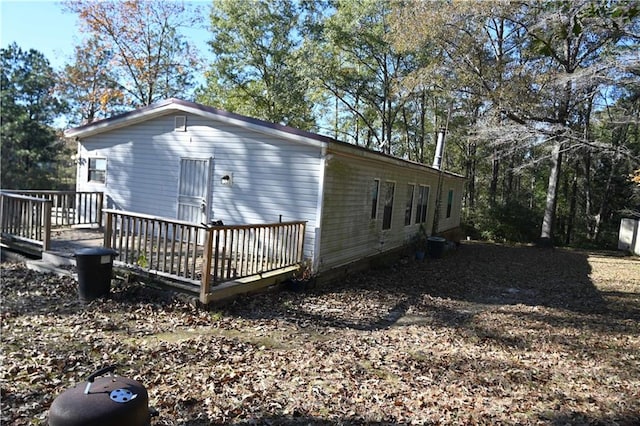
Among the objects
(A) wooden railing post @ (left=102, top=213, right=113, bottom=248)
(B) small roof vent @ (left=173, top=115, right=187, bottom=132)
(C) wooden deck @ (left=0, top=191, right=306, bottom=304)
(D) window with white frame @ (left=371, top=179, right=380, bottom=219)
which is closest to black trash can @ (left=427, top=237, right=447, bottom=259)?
(D) window with white frame @ (left=371, top=179, right=380, bottom=219)

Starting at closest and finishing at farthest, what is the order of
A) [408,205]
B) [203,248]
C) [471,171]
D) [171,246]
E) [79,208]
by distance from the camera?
1. [203,248]
2. [171,246]
3. [79,208]
4. [408,205]
5. [471,171]

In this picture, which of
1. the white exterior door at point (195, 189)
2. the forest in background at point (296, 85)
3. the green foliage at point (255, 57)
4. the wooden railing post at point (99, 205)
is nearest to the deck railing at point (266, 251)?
the white exterior door at point (195, 189)

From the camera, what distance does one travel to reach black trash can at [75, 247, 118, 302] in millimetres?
6176

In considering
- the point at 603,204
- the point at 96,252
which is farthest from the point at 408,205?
the point at 603,204

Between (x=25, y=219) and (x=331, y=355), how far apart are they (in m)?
6.78

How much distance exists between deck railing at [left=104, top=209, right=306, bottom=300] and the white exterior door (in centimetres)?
123

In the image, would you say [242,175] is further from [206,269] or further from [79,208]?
[79,208]

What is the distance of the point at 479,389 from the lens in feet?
13.7

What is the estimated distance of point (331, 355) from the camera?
4938 millimetres

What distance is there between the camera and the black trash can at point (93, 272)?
6.18 m

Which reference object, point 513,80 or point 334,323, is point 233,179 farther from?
point 513,80

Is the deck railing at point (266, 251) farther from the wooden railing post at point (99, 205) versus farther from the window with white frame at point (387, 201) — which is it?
the wooden railing post at point (99, 205)

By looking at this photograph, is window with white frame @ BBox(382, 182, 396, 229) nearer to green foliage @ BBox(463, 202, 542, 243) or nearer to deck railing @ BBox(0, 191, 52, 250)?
deck railing @ BBox(0, 191, 52, 250)

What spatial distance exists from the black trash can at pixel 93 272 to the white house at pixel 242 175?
323 centimetres
